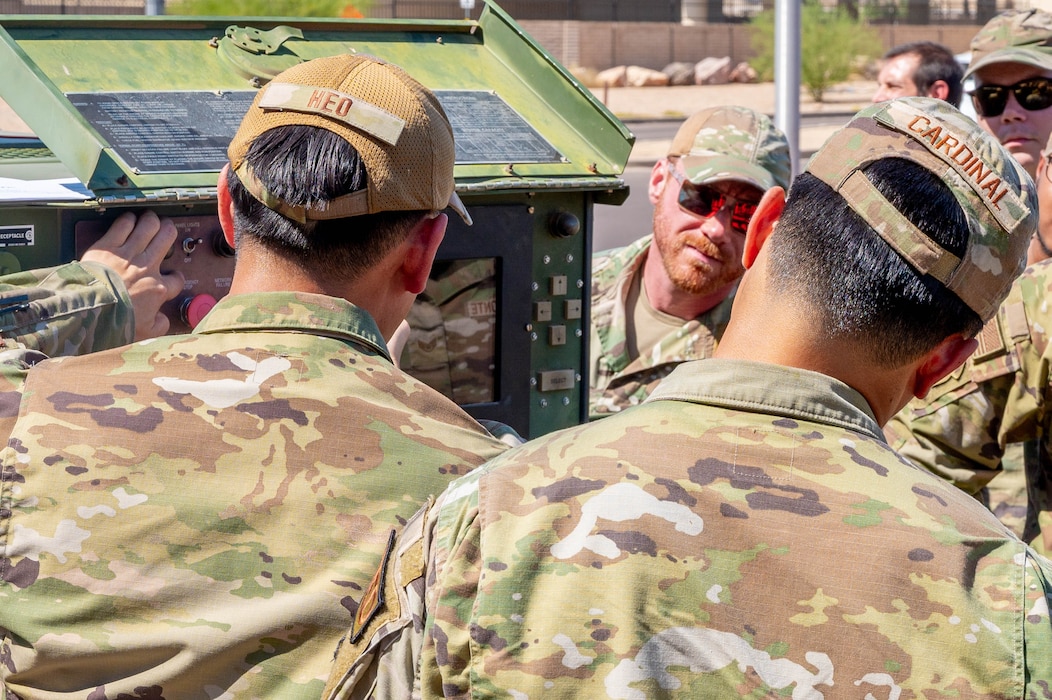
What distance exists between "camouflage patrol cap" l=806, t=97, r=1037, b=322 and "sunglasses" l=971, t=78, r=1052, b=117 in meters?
3.12

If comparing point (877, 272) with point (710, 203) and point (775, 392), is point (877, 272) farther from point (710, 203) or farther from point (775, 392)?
point (710, 203)

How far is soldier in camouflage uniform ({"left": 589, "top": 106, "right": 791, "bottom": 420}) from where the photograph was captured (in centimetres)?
325

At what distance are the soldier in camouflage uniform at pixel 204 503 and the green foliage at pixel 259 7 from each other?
661 inches

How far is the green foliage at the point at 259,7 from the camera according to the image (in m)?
18.1

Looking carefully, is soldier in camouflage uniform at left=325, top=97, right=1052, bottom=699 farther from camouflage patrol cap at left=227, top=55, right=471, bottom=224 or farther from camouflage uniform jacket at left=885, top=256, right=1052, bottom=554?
camouflage uniform jacket at left=885, top=256, right=1052, bottom=554

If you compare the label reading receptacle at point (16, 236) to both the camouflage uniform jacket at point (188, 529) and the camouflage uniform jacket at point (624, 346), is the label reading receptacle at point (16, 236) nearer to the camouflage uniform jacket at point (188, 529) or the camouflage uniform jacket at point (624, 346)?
the camouflage uniform jacket at point (188, 529)

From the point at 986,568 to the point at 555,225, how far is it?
1625 mm

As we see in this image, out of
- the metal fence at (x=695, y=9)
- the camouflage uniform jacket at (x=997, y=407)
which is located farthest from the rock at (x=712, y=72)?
the camouflage uniform jacket at (x=997, y=407)

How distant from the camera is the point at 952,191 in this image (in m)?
1.38

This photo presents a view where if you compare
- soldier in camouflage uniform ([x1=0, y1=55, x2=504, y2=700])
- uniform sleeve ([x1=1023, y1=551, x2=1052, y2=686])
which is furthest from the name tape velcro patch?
uniform sleeve ([x1=1023, y1=551, x2=1052, y2=686])

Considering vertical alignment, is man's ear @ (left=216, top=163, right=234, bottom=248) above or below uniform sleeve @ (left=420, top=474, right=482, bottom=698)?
above

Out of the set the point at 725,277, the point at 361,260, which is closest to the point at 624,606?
the point at 361,260

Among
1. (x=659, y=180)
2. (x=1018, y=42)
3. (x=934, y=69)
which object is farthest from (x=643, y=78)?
(x=659, y=180)

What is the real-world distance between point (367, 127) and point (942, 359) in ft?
2.77
